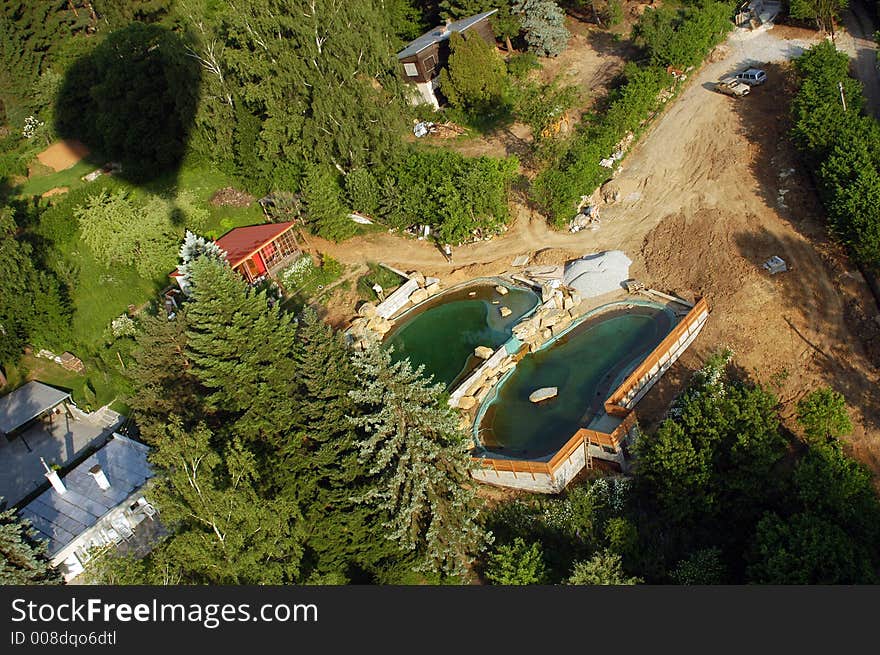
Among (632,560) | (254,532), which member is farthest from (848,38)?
(254,532)

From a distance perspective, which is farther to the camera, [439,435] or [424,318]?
[424,318]

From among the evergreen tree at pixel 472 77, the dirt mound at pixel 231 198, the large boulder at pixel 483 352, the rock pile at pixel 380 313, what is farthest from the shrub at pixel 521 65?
the large boulder at pixel 483 352

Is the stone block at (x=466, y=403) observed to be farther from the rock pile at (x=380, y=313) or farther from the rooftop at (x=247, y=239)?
the rooftop at (x=247, y=239)

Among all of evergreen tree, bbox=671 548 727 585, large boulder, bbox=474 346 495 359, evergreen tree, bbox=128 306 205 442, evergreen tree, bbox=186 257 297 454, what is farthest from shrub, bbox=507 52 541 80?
evergreen tree, bbox=671 548 727 585

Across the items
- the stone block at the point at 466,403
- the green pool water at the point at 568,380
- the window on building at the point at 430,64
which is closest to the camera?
the green pool water at the point at 568,380

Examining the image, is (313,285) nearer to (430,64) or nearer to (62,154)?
(430,64)

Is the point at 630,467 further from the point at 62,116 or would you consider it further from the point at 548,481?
the point at 62,116
